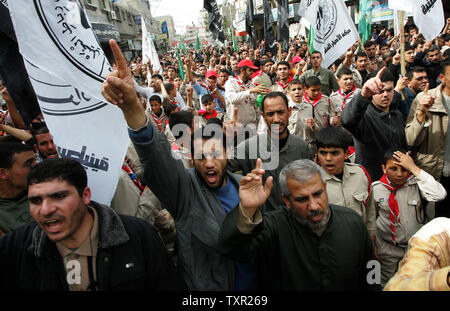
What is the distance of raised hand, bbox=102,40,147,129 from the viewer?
1.42 meters

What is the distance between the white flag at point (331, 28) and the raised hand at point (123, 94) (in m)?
4.48

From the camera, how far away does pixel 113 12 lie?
29094 mm

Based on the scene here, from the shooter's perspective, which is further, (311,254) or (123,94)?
(311,254)

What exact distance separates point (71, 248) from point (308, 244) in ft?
4.34

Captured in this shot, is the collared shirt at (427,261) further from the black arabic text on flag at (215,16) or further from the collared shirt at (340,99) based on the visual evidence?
the black arabic text on flag at (215,16)

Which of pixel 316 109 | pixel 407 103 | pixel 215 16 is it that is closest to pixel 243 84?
pixel 316 109

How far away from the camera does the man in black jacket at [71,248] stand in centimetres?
145

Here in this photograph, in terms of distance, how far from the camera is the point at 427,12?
460 centimetres

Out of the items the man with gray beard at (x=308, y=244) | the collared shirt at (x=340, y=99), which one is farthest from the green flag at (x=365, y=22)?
the man with gray beard at (x=308, y=244)

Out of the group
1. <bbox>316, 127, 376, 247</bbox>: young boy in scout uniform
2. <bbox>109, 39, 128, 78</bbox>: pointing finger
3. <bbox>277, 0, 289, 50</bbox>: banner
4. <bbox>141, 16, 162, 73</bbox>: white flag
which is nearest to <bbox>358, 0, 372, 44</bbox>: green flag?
<bbox>277, 0, 289, 50</bbox>: banner

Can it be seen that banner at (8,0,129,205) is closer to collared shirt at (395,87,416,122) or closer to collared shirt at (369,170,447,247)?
collared shirt at (369,170,447,247)

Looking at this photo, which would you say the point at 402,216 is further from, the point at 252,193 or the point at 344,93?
the point at 344,93

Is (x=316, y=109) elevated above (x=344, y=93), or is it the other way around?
(x=344, y=93)
